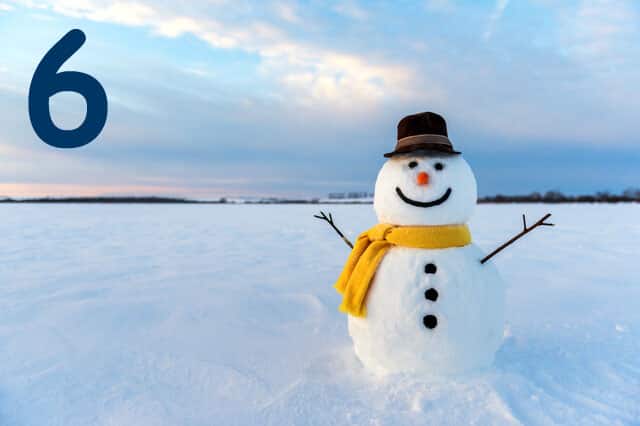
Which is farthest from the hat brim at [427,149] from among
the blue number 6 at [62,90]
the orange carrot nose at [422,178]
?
the blue number 6 at [62,90]

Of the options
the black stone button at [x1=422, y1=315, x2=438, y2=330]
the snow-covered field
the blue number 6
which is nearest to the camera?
the snow-covered field

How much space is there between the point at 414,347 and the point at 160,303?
9.05 ft

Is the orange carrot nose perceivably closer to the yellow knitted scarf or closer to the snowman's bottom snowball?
the yellow knitted scarf

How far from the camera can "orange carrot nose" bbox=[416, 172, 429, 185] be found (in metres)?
2.53

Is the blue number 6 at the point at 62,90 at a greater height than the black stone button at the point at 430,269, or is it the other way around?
the blue number 6 at the point at 62,90

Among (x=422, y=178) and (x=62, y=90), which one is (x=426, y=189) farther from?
(x=62, y=90)

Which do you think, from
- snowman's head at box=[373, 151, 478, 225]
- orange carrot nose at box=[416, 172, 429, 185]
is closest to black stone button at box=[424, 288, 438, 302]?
snowman's head at box=[373, 151, 478, 225]

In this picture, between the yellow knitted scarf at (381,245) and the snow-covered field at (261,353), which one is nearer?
the snow-covered field at (261,353)

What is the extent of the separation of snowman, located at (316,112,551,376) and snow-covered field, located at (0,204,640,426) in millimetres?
167

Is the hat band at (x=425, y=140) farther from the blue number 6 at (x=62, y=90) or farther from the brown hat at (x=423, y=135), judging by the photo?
the blue number 6 at (x=62, y=90)

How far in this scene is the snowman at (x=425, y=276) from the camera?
2.51m

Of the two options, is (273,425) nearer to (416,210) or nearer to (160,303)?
(416,210)

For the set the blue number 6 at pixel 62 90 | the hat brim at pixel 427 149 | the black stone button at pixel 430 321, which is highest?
the blue number 6 at pixel 62 90

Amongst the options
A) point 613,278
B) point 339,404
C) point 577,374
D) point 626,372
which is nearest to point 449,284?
point 339,404
